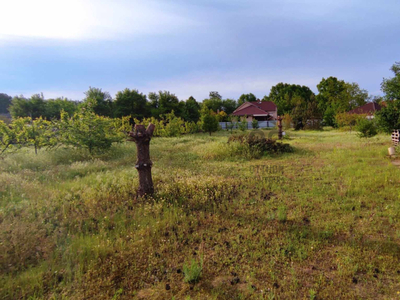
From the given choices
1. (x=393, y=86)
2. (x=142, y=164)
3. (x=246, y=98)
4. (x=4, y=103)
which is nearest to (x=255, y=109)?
(x=246, y=98)

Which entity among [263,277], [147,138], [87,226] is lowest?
[263,277]

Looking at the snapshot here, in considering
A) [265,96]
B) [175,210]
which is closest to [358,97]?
[265,96]

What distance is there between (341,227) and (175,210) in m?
2.68

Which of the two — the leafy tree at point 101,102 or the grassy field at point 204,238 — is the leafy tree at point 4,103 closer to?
the leafy tree at point 101,102

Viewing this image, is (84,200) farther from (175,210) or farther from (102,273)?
(102,273)

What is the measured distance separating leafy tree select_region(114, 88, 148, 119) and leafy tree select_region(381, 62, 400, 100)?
79.8 feet

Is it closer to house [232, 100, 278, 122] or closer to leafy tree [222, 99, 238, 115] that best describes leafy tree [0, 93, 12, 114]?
house [232, 100, 278, 122]

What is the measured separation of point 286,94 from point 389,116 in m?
39.7

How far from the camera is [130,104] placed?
2864 centimetres

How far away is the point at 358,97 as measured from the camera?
33250 millimetres

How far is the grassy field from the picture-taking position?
7.44ft

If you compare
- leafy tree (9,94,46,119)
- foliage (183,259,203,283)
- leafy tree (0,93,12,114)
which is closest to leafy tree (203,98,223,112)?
leafy tree (9,94,46,119)

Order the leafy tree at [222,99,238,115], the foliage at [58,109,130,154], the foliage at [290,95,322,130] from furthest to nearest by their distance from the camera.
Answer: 1. the leafy tree at [222,99,238,115]
2. the foliage at [290,95,322,130]
3. the foliage at [58,109,130,154]

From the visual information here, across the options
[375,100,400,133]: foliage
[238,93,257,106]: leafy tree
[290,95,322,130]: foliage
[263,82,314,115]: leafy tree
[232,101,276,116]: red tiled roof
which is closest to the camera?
[375,100,400,133]: foliage
